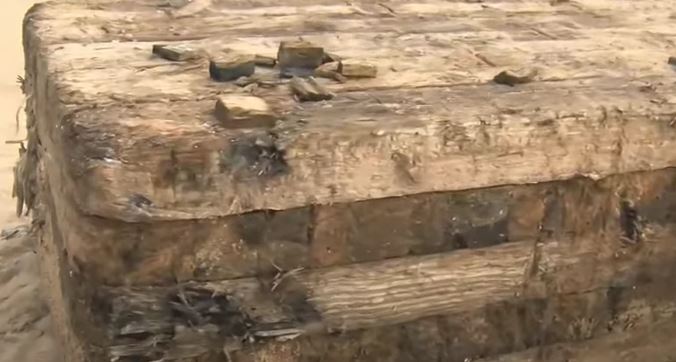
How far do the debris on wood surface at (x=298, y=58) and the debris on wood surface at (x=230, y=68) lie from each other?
0.05 m

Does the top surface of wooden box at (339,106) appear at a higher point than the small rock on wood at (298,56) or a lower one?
lower

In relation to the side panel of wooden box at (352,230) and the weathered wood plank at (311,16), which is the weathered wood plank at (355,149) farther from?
the weathered wood plank at (311,16)

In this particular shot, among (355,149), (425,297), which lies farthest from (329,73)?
(425,297)

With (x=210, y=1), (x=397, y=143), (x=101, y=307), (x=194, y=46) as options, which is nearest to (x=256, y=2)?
(x=210, y=1)

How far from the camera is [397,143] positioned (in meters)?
1.18

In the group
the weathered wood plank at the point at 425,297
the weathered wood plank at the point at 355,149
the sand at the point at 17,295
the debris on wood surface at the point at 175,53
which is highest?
the debris on wood surface at the point at 175,53

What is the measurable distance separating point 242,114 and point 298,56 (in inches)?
8.3

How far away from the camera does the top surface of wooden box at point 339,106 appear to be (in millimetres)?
1103

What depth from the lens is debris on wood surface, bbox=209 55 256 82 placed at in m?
1.27

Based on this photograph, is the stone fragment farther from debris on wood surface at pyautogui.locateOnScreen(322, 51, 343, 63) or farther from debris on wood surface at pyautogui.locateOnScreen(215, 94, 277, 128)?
debris on wood surface at pyautogui.locateOnScreen(215, 94, 277, 128)

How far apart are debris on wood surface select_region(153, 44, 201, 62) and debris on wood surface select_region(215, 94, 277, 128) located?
209 mm

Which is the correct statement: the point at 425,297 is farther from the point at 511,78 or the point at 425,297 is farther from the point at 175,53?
the point at 175,53

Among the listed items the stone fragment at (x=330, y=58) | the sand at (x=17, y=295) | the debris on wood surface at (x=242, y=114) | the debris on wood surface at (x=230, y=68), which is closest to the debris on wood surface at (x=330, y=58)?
the stone fragment at (x=330, y=58)

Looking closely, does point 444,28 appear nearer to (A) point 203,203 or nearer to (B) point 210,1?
(B) point 210,1
